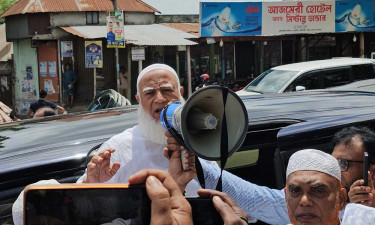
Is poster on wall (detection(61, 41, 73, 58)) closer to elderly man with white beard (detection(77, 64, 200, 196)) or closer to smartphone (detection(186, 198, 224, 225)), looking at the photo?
elderly man with white beard (detection(77, 64, 200, 196))

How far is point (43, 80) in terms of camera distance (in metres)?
20.1

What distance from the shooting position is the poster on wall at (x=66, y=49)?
1969cm

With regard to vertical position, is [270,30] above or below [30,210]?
above

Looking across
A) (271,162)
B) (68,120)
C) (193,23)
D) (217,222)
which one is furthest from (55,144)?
(193,23)

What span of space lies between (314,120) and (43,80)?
58.7 ft

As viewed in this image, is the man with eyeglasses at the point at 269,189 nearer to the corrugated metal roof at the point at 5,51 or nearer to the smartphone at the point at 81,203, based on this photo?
the smartphone at the point at 81,203

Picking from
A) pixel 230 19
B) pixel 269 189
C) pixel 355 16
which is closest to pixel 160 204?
pixel 269 189

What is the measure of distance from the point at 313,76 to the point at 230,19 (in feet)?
25.7

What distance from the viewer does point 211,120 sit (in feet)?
6.35

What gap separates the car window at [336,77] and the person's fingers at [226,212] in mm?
11163

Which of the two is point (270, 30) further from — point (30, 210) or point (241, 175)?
point (30, 210)

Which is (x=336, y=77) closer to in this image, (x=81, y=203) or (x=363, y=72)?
(x=363, y=72)

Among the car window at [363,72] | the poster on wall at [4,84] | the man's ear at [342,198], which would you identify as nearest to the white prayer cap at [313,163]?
the man's ear at [342,198]

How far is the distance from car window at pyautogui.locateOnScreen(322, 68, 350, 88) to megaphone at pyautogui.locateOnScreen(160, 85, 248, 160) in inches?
427
